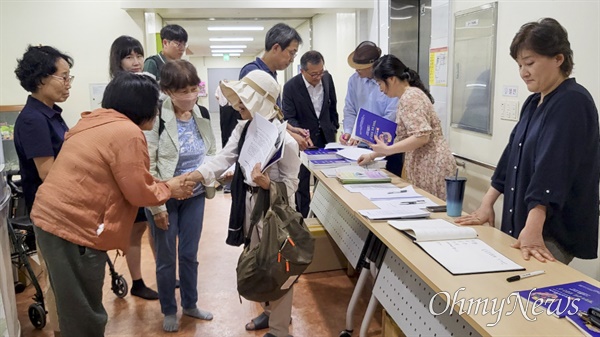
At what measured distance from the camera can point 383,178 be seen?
8.62 ft

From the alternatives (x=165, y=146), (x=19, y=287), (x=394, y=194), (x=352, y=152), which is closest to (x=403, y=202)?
(x=394, y=194)

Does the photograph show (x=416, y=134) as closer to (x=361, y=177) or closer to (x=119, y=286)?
(x=361, y=177)

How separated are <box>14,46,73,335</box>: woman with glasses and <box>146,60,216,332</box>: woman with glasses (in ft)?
1.47

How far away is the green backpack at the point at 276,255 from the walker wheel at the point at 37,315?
1347mm

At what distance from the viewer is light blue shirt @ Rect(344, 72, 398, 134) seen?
A: 11.3 feet

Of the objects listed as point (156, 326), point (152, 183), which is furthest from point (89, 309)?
point (156, 326)

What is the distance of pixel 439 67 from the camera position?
3.80 meters

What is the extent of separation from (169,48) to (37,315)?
192 centimetres

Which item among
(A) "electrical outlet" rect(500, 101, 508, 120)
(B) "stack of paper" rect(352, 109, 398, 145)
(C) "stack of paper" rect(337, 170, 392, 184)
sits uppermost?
(A) "electrical outlet" rect(500, 101, 508, 120)

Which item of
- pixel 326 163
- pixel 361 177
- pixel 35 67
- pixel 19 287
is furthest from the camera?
pixel 19 287

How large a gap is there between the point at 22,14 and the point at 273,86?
3.60 meters

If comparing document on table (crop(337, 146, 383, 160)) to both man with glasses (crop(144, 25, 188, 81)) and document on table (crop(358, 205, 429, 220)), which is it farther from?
man with glasses (crop(144, 25, 188, 81))

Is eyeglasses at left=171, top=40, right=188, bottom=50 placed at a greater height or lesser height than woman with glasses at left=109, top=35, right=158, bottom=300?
greater

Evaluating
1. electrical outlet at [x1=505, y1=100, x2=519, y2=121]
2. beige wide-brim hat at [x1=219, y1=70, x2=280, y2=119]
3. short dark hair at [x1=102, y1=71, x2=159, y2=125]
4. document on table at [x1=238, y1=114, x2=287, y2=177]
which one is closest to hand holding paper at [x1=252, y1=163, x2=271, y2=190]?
document on table at [x1=238, y1=114, x2=287, y2=177]
